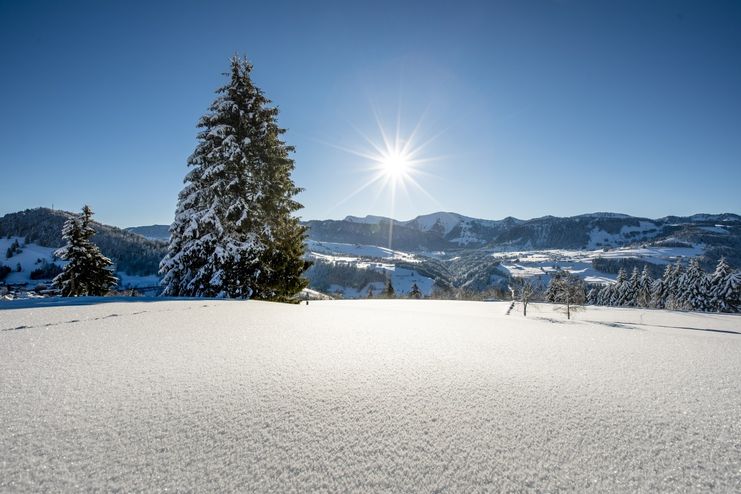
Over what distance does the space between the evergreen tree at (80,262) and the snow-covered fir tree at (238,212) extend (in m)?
12.0

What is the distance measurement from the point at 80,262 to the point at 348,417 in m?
27.0

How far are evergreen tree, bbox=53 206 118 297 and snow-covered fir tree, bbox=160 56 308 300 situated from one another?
39.4 feet

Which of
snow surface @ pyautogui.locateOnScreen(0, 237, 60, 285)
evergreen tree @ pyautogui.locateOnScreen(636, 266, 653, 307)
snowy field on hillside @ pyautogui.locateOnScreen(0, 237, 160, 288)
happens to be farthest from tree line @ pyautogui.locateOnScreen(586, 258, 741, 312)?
snow surface @ pyautogui.locateOnScreen(0, 237, 60, 285)

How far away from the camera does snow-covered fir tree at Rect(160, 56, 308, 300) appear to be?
13.1m

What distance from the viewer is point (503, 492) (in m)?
1.62

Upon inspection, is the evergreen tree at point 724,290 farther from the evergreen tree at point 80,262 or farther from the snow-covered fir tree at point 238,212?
the evergreen tree at point 80,262

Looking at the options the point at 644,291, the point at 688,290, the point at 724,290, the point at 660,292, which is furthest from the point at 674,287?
the point at 724,290

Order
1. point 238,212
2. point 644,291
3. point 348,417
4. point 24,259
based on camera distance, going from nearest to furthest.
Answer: point 348,417, point 238,212, point 644,291, point 24,259

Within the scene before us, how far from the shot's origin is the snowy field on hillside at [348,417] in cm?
169

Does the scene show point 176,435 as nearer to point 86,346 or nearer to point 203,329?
point 86,346

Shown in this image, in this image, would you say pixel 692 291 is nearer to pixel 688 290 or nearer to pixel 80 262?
pixel 688 290

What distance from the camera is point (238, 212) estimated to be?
1395 cm

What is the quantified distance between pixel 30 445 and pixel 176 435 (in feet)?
2.53

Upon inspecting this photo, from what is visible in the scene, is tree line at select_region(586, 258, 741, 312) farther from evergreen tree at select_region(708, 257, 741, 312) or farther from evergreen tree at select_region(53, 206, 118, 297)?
evergreen tree at select_region(53, 206, 118, 297)
